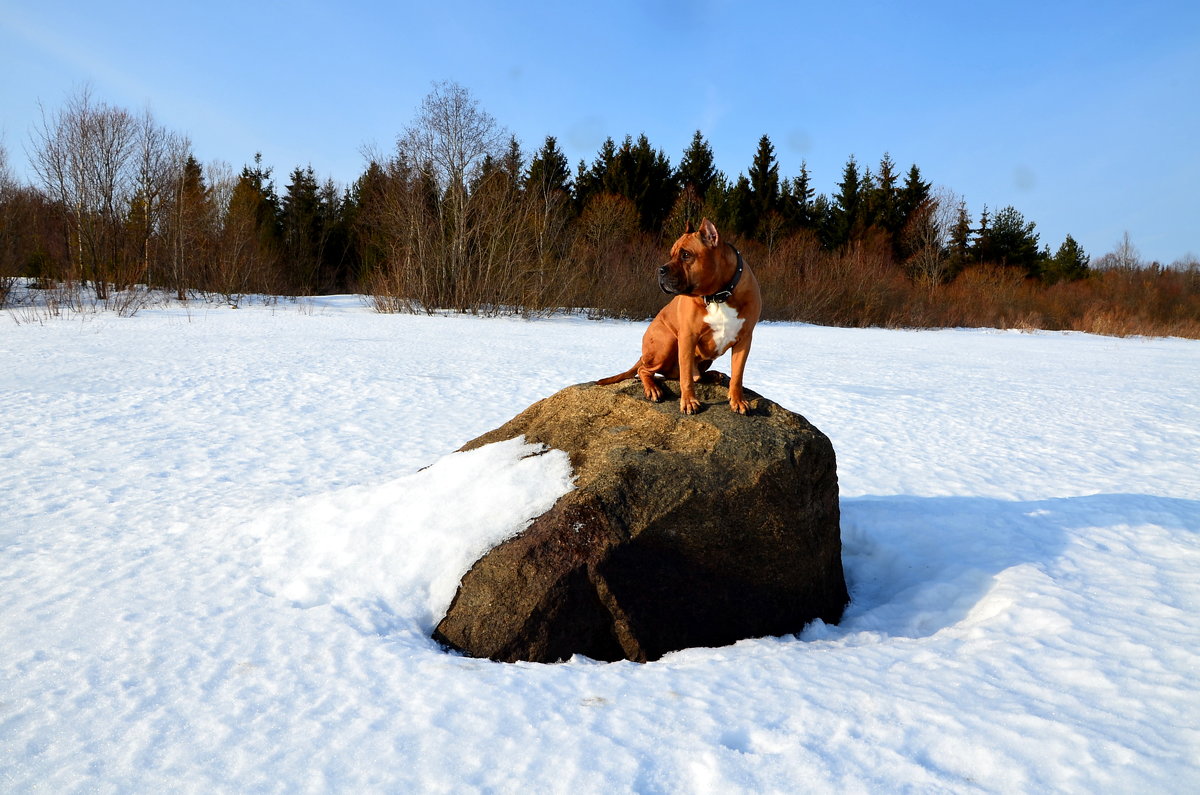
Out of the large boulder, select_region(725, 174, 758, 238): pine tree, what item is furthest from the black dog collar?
select_region(725, 174, 758, 238): pine tree

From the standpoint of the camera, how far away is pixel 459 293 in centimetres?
2508

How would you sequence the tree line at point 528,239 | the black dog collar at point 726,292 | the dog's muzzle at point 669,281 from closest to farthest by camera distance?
the dog's muzzle at point 669,281 < the black dog collar at point 726,292 < the tree line at point 528,239

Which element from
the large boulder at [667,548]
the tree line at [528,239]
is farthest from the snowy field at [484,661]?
the tree line at [528,239]

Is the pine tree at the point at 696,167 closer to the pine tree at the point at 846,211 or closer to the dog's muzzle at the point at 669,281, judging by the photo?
the pine tree at the point at 846,211

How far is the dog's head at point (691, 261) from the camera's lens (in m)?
3.42

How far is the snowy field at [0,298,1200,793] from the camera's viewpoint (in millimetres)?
2105

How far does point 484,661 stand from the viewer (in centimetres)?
287

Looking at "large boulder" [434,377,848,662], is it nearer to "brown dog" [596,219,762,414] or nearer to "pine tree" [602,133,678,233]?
"brown dog" [596,219,762,414]

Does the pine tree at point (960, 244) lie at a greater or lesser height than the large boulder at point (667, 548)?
greater

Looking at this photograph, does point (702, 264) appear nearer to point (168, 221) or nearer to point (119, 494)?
point (119, 494)

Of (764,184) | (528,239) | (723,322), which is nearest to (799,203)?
(764,184)

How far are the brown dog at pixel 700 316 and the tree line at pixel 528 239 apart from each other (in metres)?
21.2

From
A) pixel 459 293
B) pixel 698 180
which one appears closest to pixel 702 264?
pixel 459 293

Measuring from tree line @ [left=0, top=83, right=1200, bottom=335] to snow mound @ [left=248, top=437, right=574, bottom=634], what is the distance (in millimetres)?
21234
